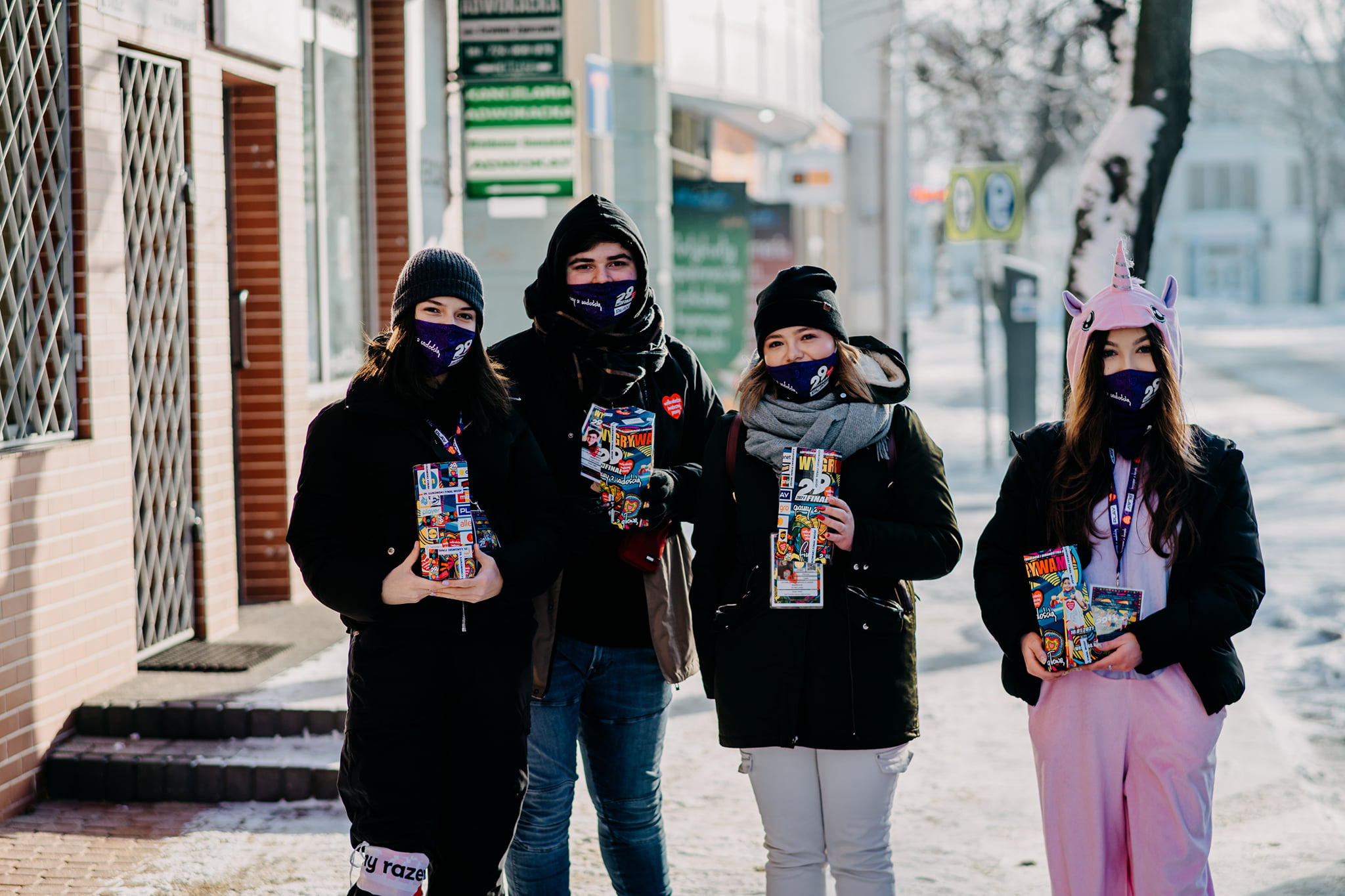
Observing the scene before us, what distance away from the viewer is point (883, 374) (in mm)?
3703

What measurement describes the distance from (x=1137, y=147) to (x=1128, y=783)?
226 inches

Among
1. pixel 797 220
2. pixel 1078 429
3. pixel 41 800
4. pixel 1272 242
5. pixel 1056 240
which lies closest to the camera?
pixel 1078 429

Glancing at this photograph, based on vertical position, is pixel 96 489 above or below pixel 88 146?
below

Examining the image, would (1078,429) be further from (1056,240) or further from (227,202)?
(1056,240)

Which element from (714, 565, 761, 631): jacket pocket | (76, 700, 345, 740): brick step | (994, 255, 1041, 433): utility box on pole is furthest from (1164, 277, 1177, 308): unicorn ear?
(994, 255, 1041, 433): utility box on pole

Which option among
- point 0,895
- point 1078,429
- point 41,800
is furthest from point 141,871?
point 1078,429

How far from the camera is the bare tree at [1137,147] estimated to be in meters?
8.25

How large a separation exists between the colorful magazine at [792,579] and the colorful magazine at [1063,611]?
50 centimetres

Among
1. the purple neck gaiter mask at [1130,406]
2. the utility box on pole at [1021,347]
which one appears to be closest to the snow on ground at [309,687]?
the purple neck gaiter mask at [1130,406]

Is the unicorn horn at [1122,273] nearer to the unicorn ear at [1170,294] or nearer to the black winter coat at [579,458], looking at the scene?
the unicorn ear at [1170,294]

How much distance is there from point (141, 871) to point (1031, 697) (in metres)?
3.05

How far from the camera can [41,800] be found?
5586 millimetres

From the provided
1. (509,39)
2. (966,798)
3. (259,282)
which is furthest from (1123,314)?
(509,39)

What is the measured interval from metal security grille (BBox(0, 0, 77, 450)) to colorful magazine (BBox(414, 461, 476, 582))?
2.68 meters
